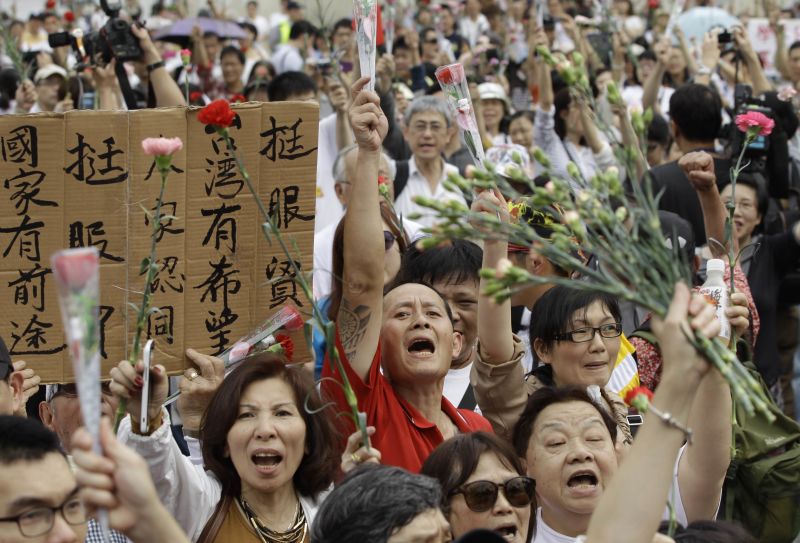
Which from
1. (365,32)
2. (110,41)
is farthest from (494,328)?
(110,41)

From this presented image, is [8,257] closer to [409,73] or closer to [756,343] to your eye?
[756,343]

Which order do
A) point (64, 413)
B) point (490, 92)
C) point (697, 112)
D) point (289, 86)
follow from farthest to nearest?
point (490, 92) < point (289, 86) < point (697, 112) < point (64, 413)

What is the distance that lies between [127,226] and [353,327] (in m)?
0.72

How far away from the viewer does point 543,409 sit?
3684 mm

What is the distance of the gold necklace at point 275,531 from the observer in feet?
11.2

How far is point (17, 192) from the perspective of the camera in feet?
12.5

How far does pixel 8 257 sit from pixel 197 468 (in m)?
0.85

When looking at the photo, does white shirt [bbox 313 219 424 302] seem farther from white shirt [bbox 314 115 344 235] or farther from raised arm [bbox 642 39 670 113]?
raised arm [bbox 642 39 670 113]

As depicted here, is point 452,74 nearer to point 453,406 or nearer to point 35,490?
point 453,406

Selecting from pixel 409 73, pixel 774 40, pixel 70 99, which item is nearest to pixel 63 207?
pixel 70 99

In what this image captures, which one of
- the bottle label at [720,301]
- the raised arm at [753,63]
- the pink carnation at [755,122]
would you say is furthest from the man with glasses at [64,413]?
the raised arm at [753,63]

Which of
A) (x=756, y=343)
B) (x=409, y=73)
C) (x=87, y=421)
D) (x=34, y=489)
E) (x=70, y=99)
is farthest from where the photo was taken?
(x=409, y=73)

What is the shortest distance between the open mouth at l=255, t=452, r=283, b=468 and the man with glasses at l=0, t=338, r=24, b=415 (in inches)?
25.7

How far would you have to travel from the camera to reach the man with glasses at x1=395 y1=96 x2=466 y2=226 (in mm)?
7102
